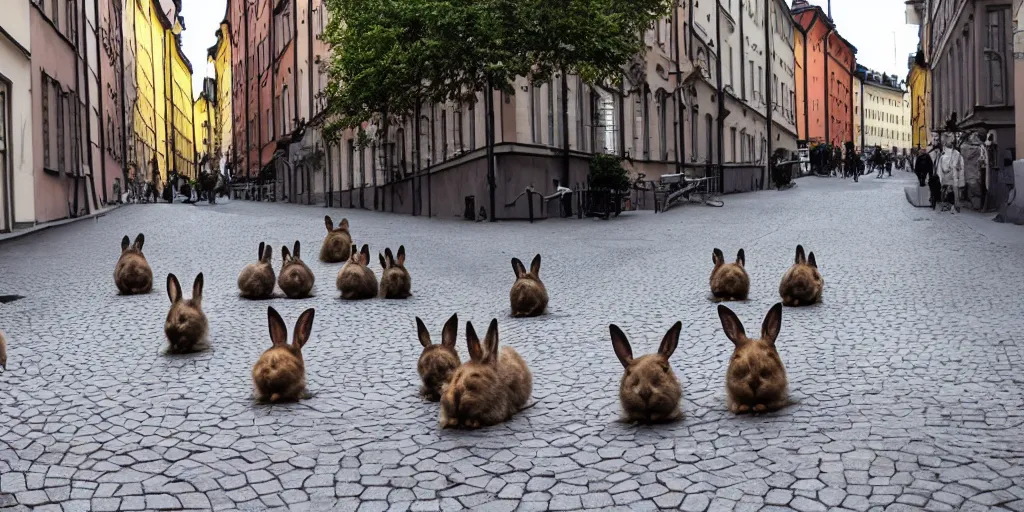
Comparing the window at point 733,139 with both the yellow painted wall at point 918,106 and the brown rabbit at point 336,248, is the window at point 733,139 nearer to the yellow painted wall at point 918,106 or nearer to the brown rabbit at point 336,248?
the brown rabbit at point 336,248

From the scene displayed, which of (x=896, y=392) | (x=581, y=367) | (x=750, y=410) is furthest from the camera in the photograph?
(x=581, y=367)

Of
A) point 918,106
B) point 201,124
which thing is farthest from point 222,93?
point 918,106

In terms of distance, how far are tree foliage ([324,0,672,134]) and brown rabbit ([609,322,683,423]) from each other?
18.1 m

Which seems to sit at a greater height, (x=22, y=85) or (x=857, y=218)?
Answer: (x=22, y=85)

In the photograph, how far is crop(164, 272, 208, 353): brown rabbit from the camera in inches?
309

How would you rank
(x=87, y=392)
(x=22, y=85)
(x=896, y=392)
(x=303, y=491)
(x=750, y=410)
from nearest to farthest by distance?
(x=303, y=491)
(x=750, y=410)
(x=896, y=392)
(x=87, y=392)
(x=22, y=85)

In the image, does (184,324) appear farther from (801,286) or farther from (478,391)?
(801,286)

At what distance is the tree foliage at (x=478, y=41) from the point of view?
23594 mm

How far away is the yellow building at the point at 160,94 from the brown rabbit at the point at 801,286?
4476 cm

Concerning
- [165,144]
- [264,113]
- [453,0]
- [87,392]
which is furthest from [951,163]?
[165,144]

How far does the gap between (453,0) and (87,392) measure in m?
18.5

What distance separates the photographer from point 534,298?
32.0ft

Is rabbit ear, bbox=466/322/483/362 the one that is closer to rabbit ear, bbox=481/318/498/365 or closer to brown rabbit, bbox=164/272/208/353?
rabbit ear, bbox=481/318/498/365

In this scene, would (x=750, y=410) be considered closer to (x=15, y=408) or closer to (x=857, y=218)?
(x=15, y=408)
